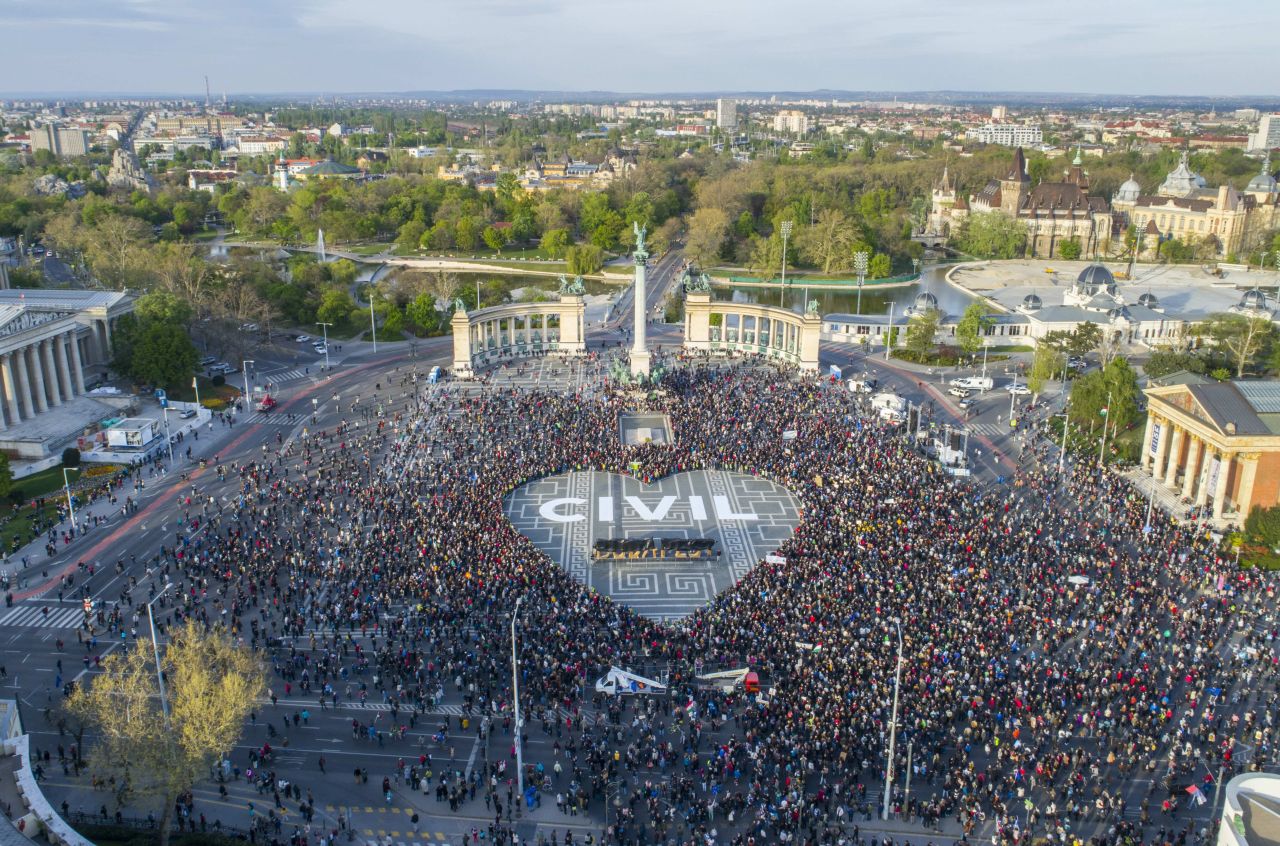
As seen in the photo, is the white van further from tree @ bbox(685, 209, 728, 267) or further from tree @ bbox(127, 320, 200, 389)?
tree @ bbox(685, 209, 728, 267)

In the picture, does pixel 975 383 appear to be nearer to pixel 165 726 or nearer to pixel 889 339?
pixel 889 339

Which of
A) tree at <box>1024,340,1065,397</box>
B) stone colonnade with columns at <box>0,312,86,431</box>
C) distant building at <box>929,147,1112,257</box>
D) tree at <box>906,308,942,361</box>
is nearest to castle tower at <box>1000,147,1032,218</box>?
distant building at <box>929,147,1112,257</box>

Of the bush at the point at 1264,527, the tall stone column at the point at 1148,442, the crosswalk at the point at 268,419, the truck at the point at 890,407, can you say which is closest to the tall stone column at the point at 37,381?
the crosswalk at the point at 268,419

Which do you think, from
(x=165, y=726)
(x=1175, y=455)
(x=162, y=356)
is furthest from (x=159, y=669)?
(x=1175, y=455)

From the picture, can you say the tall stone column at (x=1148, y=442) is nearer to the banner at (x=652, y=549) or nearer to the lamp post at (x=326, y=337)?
the banner at (x=652, y=549)

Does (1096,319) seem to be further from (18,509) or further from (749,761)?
(18,509)

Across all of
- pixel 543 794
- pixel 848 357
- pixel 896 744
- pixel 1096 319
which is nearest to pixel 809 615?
pixel 896 744
